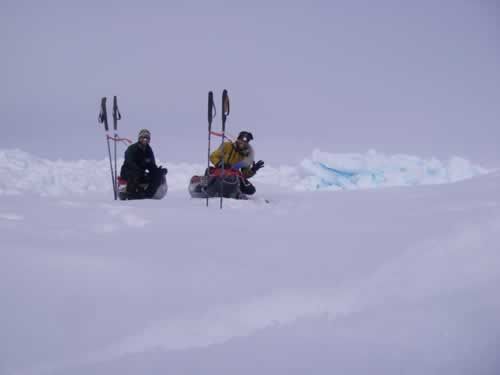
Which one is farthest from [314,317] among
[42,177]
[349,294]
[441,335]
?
[42,177]

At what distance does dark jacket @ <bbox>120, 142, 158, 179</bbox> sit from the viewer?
17.1 feet

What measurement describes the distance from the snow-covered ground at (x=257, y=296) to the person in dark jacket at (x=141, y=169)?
2.71m

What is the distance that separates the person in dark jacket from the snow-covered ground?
271 cm

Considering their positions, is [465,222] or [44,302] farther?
[465,222]

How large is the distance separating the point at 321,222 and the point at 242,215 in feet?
2.35

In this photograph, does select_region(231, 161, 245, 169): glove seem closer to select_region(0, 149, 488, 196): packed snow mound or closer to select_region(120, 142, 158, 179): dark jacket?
select_region(120, 142, 158, 179): dark jacket

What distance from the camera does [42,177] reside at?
15555 mm

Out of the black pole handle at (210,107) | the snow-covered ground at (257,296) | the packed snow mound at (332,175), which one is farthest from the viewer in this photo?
the packed snow mound at (332,175)

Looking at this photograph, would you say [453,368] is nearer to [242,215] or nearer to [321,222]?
[321,222]

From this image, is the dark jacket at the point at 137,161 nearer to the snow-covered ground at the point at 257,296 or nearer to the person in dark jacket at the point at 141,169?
the person in dark jacket at the point at 141,169

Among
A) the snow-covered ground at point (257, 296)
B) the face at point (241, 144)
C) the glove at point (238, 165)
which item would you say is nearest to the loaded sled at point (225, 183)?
the glove at point (238, 165)

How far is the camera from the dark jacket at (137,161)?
520 centimetres

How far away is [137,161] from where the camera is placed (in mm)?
5277

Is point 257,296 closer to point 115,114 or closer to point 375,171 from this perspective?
point 115,114
